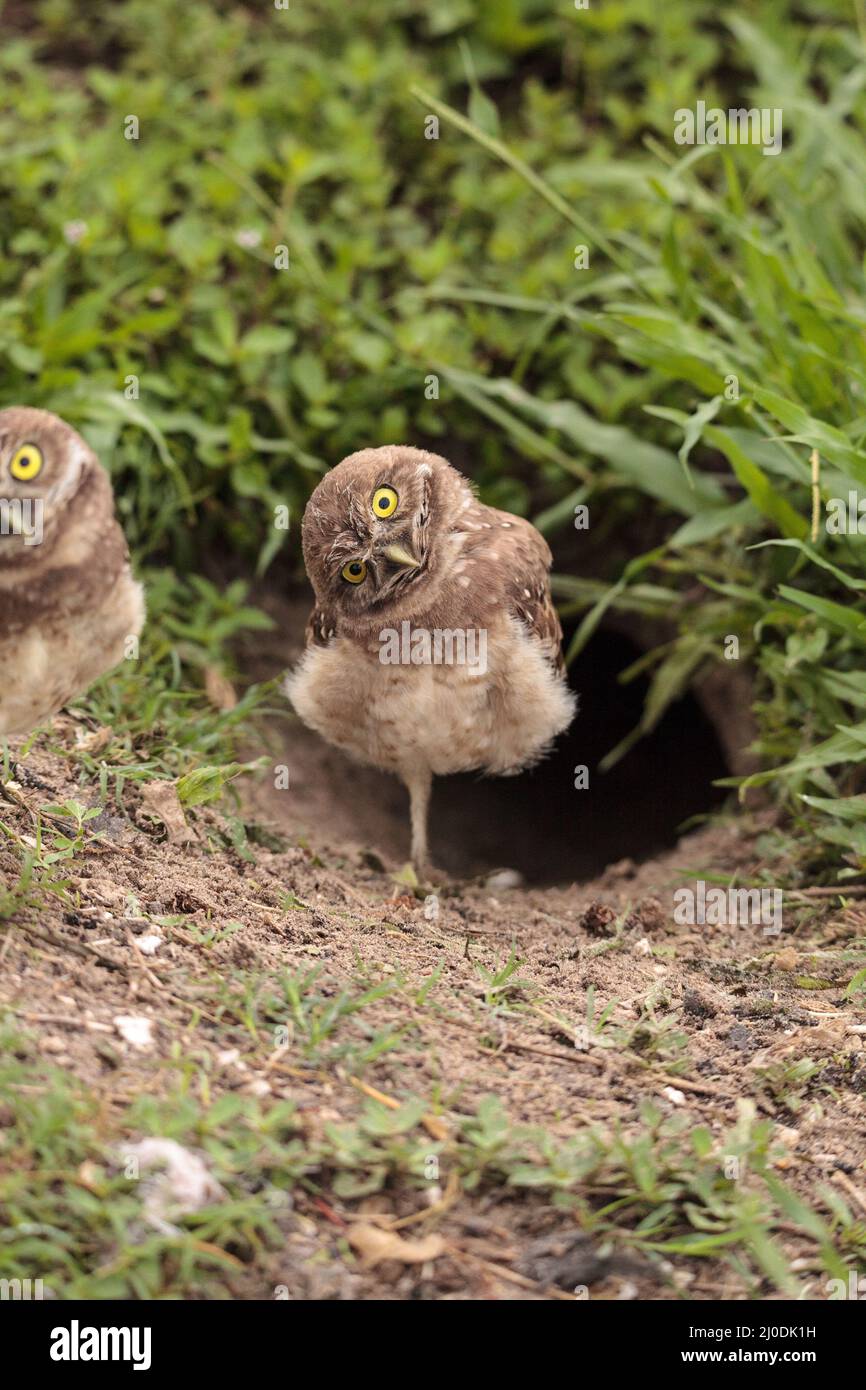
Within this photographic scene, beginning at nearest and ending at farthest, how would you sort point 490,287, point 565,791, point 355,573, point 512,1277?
point 512,1277 < point 355,573 < point 490,287 < point 565,791

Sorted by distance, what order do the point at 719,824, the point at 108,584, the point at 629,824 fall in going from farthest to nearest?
the point at 629,824
the point at 719,824
the point at 108,584

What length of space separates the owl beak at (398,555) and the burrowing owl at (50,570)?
0.85 metres

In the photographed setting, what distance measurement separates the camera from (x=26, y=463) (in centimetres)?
380

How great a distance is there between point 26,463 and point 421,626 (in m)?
1.44

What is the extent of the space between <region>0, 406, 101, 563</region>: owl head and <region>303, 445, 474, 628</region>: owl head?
34.4 inches

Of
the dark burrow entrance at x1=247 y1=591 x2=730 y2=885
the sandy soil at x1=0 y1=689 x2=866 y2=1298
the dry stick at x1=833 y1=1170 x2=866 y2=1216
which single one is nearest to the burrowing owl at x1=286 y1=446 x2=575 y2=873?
the sandy soil at x1=0 y1=689 x2=866 y2=1298

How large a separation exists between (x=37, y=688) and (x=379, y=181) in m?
3.90

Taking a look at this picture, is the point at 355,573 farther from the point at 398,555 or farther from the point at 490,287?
the point at 490,287

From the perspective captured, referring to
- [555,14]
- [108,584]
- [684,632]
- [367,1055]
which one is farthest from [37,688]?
[555,14]

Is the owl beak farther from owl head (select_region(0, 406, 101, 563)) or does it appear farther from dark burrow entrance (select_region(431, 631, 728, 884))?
dark burrow entrance (select_region(431, 631, 728, 884))

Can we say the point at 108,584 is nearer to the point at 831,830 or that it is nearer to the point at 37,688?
the point at 37,688

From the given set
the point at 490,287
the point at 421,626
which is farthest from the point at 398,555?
the point at 490,287

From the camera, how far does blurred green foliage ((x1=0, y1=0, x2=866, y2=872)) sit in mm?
5520

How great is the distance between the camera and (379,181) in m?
6.83
